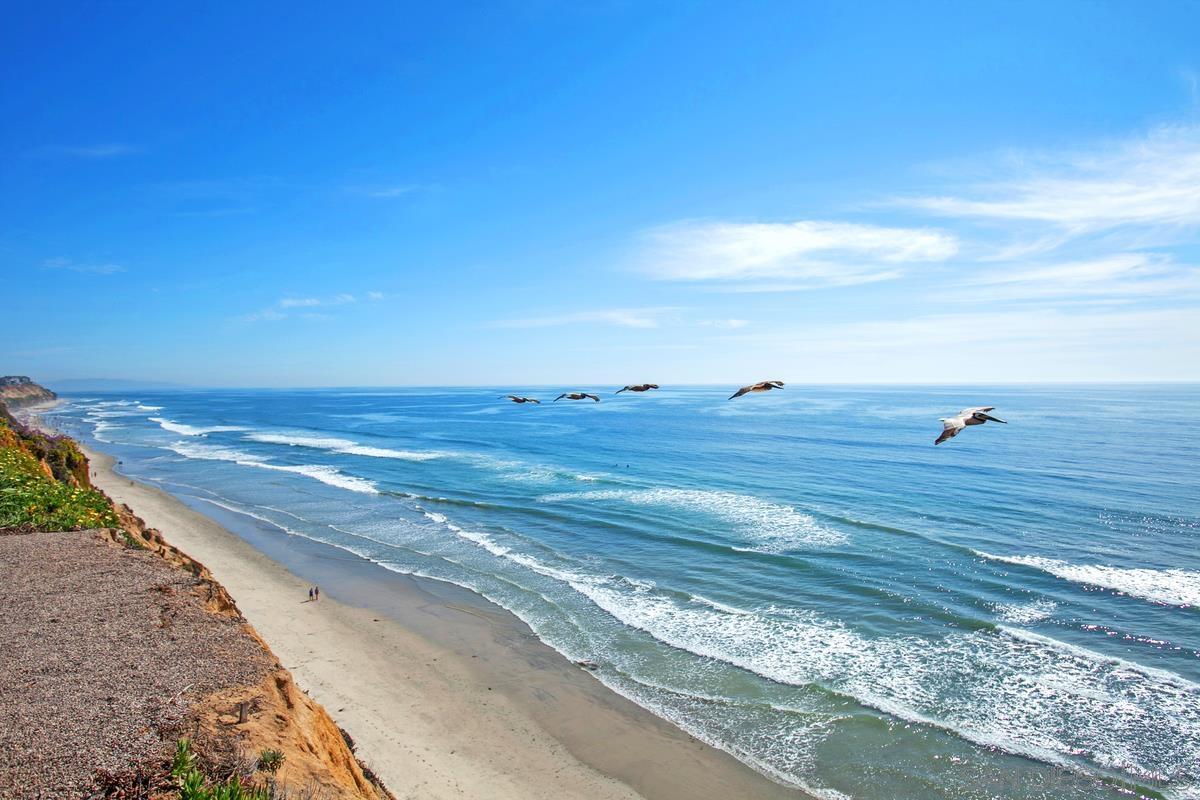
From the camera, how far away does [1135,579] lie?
22953 mm

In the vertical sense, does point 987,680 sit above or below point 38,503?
below

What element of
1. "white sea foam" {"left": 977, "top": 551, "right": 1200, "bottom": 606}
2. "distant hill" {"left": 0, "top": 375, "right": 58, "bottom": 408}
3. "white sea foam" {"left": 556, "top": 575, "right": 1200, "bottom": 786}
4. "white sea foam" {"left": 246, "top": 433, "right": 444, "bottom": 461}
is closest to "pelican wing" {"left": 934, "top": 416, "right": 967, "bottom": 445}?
"white sea foam" {"left": 556, "top": 575, "right": 1200, "bottom": 786}

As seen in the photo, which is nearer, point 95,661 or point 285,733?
point 285,733

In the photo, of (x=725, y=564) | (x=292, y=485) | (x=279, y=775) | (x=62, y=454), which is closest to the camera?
(x=279, y=775)

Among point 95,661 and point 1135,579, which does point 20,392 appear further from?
point 1135,579

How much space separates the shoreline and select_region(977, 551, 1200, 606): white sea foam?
17.7m

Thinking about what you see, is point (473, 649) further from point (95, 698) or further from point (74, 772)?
point (74, 772)

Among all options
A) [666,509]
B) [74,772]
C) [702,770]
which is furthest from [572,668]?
[666,509]

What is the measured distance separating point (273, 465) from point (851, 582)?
4810cm

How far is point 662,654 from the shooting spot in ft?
59.8

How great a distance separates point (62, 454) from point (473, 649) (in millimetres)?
22274

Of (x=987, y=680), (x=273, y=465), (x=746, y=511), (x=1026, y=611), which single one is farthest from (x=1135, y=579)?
(x=273, y=465)

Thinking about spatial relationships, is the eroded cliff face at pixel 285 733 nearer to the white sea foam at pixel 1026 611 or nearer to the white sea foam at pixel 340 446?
the white sea foam at pixel 1026 611

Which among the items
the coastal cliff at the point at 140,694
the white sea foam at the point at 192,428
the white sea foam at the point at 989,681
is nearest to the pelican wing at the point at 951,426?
the coastal cliff at the point at 140,694
